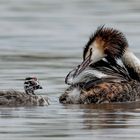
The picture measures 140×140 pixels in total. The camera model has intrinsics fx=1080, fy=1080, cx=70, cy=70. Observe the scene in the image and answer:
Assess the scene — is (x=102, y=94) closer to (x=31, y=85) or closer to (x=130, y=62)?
(x=31, y=85)

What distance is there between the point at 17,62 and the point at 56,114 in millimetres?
5943

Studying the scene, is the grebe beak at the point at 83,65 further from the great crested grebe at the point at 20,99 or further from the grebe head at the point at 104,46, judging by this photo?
the great crested grebe at the point at 20,99

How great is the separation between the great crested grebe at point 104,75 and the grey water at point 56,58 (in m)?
0.26

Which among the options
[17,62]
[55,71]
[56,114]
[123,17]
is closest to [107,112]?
[56,114]

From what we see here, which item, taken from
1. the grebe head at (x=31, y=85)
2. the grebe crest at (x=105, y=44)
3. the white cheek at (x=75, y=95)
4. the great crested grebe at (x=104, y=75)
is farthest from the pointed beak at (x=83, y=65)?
the grebe head at (x=31, y=85)

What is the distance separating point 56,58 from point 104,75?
469 centimetres

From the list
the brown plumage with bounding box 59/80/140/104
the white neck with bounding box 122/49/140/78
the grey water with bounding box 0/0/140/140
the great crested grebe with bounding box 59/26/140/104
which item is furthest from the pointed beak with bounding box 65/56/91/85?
the white neck with bounding box 122/49/140/78

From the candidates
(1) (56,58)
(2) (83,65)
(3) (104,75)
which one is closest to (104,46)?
(2) (83,65)

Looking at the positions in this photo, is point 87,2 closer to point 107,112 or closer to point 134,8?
point 134,8

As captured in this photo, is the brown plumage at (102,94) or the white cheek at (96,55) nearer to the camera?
the brown plumage at (102,94)

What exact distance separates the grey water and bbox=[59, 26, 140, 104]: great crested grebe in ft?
0.84

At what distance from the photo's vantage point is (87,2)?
103ft

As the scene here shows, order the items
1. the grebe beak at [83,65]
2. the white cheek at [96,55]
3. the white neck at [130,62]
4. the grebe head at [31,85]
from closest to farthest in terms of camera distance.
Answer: the grebe head at [31,85]
the grebe beak at [83,65]
the white cheek at [96,55]
the white neck at [130,62]

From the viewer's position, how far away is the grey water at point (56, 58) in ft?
44.1
